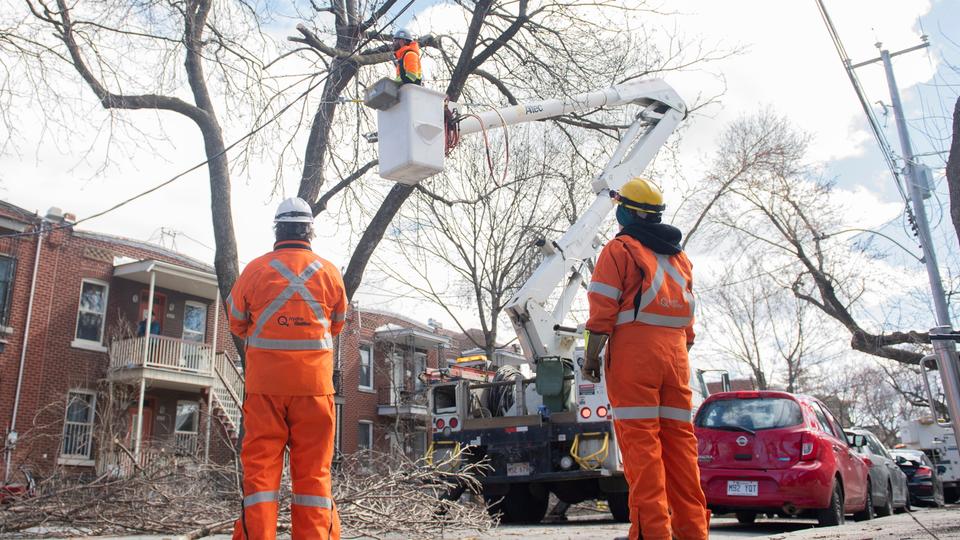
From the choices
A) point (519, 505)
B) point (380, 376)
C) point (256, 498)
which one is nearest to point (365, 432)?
point (380, 376)

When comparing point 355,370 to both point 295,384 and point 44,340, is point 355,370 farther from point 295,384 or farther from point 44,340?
point 295,384

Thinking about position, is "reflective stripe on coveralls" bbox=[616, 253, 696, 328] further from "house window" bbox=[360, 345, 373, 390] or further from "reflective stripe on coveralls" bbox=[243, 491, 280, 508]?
"house window" bbox=[360, 345, 373, 390]

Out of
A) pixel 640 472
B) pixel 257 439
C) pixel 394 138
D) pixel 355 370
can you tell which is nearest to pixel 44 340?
pixel 355 370

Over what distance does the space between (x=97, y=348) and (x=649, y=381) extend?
64.8 feet

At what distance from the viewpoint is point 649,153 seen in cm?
1074

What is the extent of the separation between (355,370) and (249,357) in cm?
2541

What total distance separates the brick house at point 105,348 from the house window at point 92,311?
0.09ft

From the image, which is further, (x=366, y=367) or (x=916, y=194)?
(x=366, y=367)

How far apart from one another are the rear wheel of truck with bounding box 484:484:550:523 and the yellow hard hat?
6408 millimetres

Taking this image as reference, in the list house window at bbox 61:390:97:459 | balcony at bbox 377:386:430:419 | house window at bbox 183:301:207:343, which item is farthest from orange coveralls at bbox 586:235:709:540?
balcony at bbox 377:386:430:419

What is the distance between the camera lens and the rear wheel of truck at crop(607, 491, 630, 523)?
9695 millimetres

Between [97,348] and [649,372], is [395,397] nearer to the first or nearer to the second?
[97,348]

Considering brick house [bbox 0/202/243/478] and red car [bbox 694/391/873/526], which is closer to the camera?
red car [bbox 694/391/873/526]

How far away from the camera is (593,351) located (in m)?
4.55
